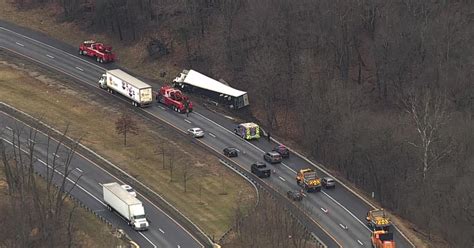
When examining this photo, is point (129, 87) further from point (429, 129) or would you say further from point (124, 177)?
point (429, 129)

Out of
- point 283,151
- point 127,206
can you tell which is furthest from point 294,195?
point 127,206

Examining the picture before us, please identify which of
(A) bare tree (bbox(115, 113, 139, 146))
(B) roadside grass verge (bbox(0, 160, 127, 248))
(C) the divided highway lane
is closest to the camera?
(B) roadside grass verge (bbox(0, 160, 127, 248))

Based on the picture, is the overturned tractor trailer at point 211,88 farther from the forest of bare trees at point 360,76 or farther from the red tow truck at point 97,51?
the red tow truck at point 97,51

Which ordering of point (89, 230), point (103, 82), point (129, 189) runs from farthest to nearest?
point (103, 82) → point (129, 189) → point (89, 230)

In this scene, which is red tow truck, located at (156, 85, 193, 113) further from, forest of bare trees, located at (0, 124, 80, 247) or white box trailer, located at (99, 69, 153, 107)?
forest of bare trees, located at (0, 124, 80, 247)

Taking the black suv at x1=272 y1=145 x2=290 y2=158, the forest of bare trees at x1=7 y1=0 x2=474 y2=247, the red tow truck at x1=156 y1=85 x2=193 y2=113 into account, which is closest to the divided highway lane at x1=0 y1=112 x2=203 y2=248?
the red tow truck at x1=156 y1=85 x2=193 y2=113

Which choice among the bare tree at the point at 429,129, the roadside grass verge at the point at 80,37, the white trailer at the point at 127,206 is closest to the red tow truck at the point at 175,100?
the roadside grass verge at the point at 80,37

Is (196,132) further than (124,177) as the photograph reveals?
Yes

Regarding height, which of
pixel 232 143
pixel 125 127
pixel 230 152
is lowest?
pixel 232 143
